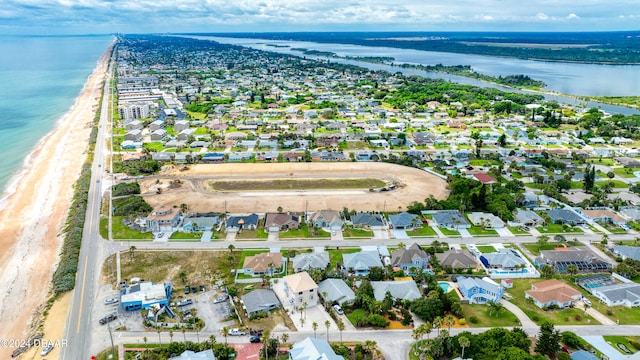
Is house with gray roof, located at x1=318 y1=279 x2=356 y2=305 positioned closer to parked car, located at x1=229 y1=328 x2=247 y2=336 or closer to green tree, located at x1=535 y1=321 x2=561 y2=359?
parked car, located at x1=229 y1=328 x2=247 y2=336

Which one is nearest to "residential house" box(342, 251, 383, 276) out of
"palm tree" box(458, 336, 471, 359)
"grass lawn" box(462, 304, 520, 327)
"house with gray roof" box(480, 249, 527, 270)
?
"grass lawn" box(462, 304, 520, 327)

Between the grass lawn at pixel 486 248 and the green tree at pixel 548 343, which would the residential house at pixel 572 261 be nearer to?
the grass lawn at pixel 486 248

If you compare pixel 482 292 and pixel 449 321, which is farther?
pixel 482 292

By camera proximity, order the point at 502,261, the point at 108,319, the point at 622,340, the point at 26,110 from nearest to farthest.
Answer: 1. the point at 622,340
2. the point at 108,319
3. the point at 502,261
4. the point at 26,110

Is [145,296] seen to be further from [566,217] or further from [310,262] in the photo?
[566,217]

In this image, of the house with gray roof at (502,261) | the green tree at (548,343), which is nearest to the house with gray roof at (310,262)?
the house with gray roof at (502,261)

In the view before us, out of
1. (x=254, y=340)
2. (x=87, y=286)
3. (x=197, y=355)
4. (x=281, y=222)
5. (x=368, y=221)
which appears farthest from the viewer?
(x=368, y=221)

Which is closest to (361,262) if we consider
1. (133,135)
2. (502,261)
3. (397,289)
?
(397,289)
